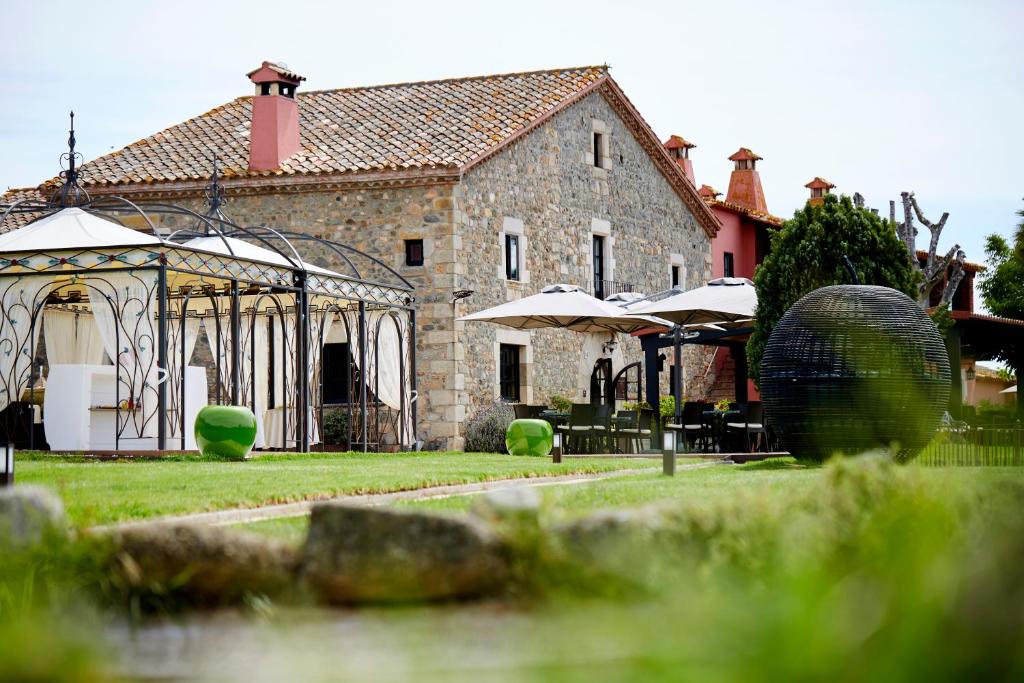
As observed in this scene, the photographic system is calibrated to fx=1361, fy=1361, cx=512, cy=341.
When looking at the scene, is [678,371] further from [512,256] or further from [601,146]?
[601,146]

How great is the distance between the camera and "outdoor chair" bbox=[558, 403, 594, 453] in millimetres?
19344

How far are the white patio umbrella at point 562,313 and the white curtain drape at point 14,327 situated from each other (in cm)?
659

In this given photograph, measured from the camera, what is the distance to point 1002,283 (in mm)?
53719

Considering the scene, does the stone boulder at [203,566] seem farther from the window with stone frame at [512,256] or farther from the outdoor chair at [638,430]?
the window with stone frame at [512,256]

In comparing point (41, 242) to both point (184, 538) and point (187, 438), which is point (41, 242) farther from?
point (184, 538)

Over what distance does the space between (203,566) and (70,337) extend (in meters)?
16.0

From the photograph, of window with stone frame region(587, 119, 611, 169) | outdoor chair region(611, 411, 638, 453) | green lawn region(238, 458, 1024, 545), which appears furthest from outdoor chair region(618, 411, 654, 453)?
window with stone frame region(587, 119, 611, 169)

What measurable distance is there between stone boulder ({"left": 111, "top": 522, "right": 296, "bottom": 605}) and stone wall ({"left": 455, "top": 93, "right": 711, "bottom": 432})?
59.9 feet

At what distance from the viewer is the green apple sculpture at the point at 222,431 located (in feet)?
49.0

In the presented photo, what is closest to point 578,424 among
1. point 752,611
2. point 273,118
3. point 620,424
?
point 620,424

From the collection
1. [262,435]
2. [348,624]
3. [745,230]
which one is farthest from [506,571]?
[745,230]

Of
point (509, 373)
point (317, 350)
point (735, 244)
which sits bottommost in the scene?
point (509, 373)

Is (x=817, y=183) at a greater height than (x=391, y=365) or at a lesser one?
greater

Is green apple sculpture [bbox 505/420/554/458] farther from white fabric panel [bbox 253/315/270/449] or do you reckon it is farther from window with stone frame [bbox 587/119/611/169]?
window with stone frame [bbox 587/119/611/169]
